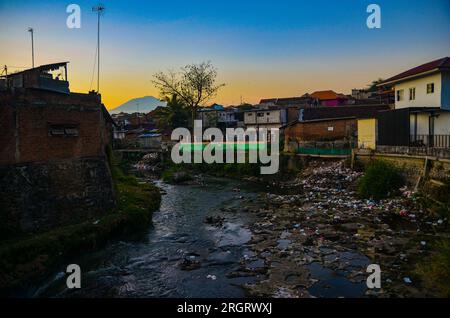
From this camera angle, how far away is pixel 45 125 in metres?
14.0

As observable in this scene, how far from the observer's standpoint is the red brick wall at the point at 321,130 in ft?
107

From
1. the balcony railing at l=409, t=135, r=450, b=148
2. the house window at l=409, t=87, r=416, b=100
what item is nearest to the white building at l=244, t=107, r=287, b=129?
the house window at l=409, t=87, r=416, b=100

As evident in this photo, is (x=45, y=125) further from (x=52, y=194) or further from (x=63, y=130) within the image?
(x=52, y=194)

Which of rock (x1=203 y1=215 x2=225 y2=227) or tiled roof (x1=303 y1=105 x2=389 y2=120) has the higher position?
tiled roof (x1=303 y1=105 x2=389 y2=120)

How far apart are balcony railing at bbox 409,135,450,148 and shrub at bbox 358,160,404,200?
2373 mm

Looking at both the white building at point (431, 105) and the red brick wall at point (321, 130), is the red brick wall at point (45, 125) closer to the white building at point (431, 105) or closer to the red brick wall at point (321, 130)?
the white building at point (431, 105)

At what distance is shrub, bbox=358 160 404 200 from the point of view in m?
19.5

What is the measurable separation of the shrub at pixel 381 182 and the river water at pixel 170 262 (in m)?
7.18

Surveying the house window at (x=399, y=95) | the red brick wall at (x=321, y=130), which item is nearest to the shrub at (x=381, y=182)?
the house window at (x=399, y=95)

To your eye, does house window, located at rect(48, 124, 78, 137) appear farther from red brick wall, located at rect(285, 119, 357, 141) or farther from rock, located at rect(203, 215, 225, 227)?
red brick wall, located at rect(285, 119, 357, 141)

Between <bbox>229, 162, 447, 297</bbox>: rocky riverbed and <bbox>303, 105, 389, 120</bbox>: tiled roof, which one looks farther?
<bbox>303, 105, 389, 120</bbox>: tiled roof

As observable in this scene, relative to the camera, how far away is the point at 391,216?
1617 cm
